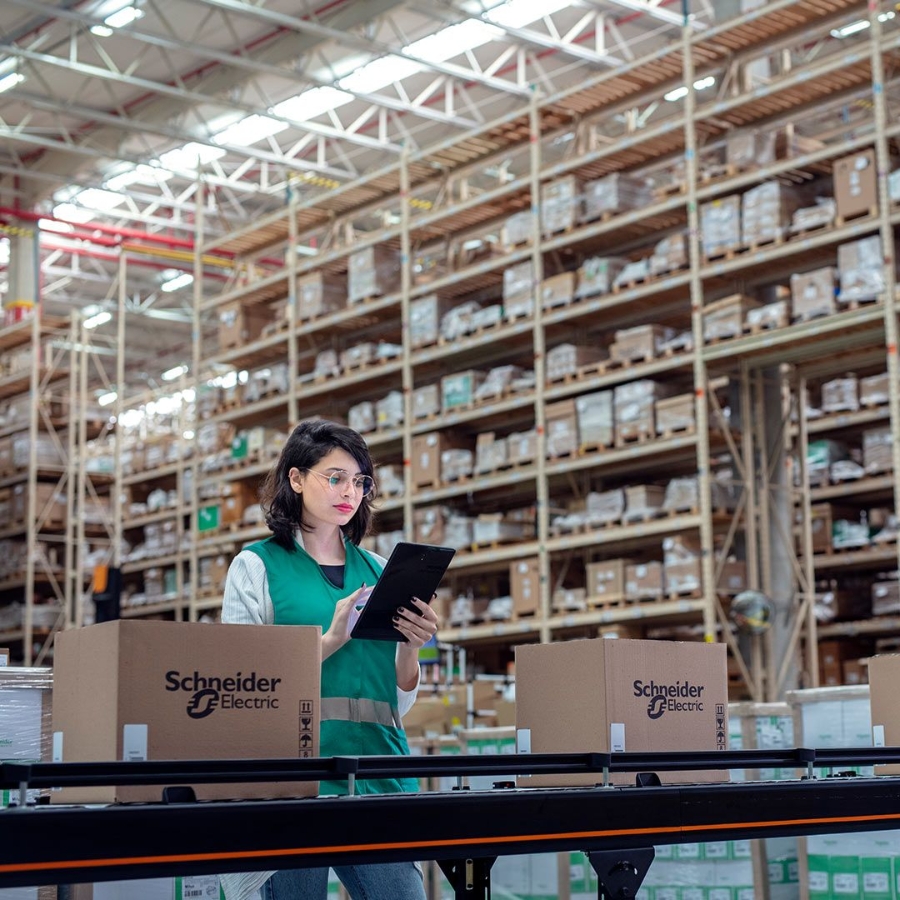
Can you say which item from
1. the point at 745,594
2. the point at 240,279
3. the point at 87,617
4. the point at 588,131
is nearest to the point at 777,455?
the point at 745,594

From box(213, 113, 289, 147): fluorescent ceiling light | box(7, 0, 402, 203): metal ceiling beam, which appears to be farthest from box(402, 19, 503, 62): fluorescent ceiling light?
box(213, 113, 289, 147): fluorescent ceiling light

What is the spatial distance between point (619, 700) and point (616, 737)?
0.26 ft

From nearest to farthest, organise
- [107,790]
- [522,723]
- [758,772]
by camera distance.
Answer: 1. [107,790]
2. [522,723]
3. [758,772]

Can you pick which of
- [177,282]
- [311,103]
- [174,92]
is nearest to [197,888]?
[174,92]

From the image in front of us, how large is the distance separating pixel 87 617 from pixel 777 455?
467 inches

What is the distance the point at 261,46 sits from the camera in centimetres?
1792

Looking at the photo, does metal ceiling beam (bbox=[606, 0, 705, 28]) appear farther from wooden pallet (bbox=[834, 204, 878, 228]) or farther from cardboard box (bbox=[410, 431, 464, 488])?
wooden pallet (bbox=[834, 204, 878, 228])

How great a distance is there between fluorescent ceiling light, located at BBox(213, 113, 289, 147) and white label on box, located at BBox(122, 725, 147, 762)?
17.5 metres

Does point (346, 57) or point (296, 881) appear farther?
point (346, 57)

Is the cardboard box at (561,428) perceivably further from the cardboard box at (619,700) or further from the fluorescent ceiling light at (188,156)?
the cardboard box at (619,700)

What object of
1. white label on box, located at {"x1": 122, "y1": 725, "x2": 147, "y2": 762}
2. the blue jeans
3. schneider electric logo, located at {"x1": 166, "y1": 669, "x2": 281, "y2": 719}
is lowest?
the blue jeans

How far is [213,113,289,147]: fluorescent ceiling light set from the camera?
19.7m

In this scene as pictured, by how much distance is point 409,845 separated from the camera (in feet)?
8.35

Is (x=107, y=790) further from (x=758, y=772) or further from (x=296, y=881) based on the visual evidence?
(x=758, y=772)
